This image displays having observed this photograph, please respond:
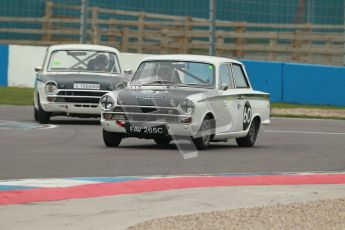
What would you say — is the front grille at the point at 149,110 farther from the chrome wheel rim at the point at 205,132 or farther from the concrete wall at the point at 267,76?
the concrete wall at the point at 267,76

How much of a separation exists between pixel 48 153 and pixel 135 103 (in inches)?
54.3

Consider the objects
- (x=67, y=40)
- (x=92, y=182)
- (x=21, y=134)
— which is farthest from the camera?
(x=67, y=40)

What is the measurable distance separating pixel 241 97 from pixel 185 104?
1620mm

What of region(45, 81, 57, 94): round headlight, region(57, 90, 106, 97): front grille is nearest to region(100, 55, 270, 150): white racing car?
region(57, 90, 106, 97): front grille

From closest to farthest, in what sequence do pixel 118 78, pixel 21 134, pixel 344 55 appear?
1. pixel 21 134
2. pixel 118 78
3. pixel 344 55

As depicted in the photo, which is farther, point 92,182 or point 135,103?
point 135,103

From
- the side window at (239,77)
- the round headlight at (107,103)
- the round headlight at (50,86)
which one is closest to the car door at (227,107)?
the side window at (239,77)

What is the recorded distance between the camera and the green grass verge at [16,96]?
2602 cm

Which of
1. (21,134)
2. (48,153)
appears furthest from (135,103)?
(21,134)

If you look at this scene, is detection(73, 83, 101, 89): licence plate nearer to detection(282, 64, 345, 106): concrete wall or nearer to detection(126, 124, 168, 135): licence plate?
detection(126, 124, 168, 135): licence plate

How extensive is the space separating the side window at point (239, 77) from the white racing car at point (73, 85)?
3164 mm

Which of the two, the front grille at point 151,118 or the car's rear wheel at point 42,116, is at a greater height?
the front grille at point 151,118

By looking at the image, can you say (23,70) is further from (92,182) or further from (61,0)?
(92,182)

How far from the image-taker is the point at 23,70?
104 feet
